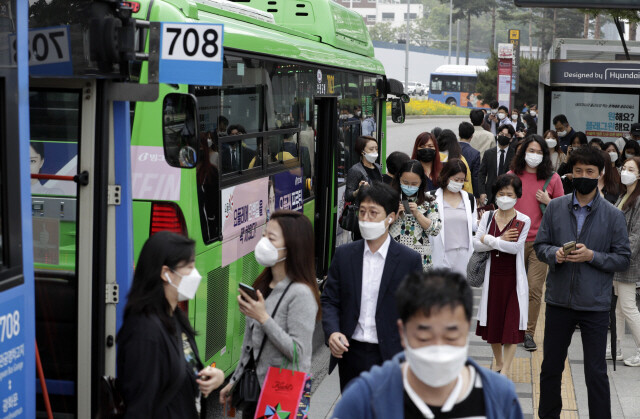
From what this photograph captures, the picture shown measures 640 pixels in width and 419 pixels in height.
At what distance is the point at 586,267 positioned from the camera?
20.1ft

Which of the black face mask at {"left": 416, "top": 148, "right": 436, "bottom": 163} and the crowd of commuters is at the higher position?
the black face mask at {"left": 416, "top": 148, "right": 436, "bottom": 163}

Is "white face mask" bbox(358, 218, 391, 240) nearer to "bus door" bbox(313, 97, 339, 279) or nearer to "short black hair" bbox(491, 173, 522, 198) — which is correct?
"short black hair" bbox(491, 173, 522, 198)

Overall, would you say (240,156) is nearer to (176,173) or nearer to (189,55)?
(176,173)

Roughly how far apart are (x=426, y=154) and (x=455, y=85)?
2592 inches

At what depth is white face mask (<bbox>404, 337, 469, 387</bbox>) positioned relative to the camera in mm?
2539

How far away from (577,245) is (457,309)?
366cm

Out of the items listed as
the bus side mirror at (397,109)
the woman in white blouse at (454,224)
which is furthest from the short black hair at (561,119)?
the woman in white blouse at (454,224)

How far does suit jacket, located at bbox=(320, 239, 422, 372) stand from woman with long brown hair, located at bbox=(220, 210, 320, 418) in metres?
0.47

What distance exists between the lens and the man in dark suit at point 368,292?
5.06m

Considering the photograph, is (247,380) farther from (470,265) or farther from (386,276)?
(470,265)

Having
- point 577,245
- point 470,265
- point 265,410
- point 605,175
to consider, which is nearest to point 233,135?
point 470,265

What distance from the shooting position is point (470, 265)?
7.47 m

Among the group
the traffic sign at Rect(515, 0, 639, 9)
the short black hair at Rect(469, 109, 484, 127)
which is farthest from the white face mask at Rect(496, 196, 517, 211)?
the short black hair at Rect(469, 109, 484, 127)

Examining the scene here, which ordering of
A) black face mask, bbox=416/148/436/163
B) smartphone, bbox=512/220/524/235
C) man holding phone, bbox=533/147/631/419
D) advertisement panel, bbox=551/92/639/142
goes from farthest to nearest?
1. advertisement panel, bbox=551/92/639/142
2. black face mask, bbox=416/148/436/163
3. smartphone, bbox=512/220/524/235
4. man holding phone, bbox=533/147/631/419
